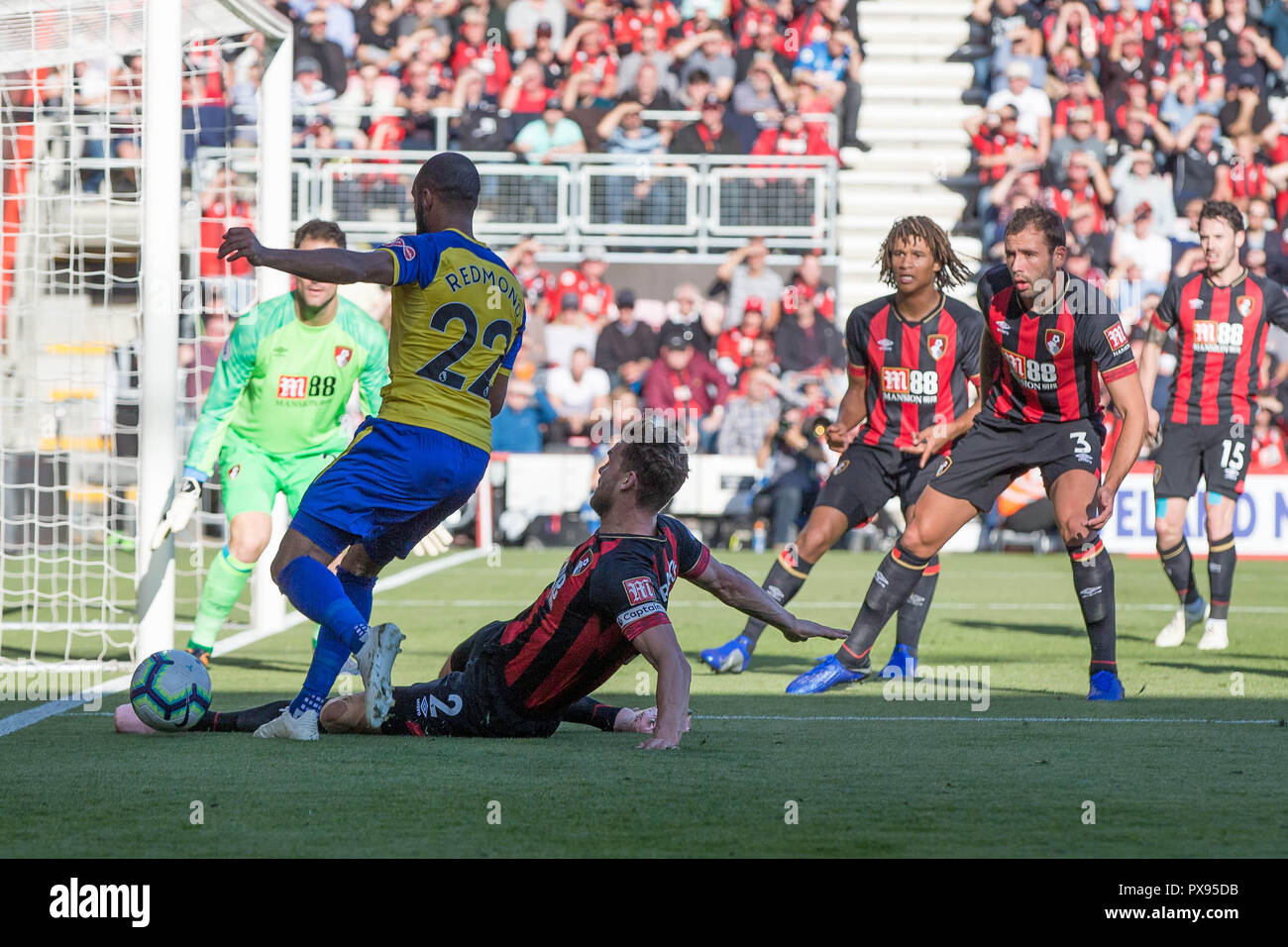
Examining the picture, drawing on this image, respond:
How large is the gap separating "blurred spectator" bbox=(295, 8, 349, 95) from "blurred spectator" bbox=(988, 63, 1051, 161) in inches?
334

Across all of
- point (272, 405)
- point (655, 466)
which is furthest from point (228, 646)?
point (655, 466)

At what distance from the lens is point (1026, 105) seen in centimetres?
2108

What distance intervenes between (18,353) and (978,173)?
13306 millimetres

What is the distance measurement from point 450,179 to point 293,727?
2.01 metres

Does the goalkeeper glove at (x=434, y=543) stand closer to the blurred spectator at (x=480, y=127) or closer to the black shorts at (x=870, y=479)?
the black shorts at (x=870, y=479)

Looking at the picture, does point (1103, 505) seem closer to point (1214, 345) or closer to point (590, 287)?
point (1214, 345)

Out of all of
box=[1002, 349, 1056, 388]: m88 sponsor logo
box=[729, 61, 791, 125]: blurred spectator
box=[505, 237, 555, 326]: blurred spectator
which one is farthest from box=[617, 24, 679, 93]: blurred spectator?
box=[1002, 349, 1056, 388]: m88 sponsor logo

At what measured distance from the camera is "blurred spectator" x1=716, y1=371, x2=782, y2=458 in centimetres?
1806

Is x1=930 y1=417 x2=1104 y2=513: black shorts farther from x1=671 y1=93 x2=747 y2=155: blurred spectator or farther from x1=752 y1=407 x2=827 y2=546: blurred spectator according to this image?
x1=671 y1=93 x2=747 y2=155: blurred spectator

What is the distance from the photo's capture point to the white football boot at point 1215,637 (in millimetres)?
9500

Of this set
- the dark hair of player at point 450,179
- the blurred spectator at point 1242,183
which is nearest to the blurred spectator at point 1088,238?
the blurred spectator at point 1242,183

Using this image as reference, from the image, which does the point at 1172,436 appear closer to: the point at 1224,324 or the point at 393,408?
the point at 1224,324

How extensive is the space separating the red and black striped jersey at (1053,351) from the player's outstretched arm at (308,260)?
3172 millimetres

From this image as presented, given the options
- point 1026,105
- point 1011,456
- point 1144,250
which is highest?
point 1026,105
